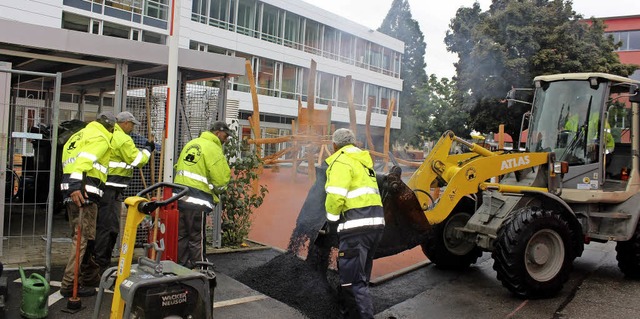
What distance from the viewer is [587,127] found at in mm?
7008

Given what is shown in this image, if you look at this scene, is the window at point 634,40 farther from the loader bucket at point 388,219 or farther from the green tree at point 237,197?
the loader bucket at point 388,219

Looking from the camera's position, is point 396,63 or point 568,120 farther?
point 396,63

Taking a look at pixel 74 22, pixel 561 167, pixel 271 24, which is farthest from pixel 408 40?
pixel 561 167

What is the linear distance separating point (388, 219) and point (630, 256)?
388cm

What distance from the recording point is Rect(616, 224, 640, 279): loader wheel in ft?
22.6

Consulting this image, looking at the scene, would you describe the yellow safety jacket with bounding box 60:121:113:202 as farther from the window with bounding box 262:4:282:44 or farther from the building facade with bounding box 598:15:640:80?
the building facade with bounding box 598:15:640:80

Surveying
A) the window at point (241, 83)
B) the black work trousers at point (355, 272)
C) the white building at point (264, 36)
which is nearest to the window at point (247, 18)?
the white building at point (264, 36)

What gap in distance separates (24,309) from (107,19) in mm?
22455

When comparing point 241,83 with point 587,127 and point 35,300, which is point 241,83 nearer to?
point 587,127

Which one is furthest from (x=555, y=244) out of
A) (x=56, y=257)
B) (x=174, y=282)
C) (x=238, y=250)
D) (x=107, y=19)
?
(x=107, y=19)

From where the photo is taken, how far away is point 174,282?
3381 millimetres

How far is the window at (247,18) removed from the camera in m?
27.8

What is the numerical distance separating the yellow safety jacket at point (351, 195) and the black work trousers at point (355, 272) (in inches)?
4.0

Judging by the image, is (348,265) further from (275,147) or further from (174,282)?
(275,147)
